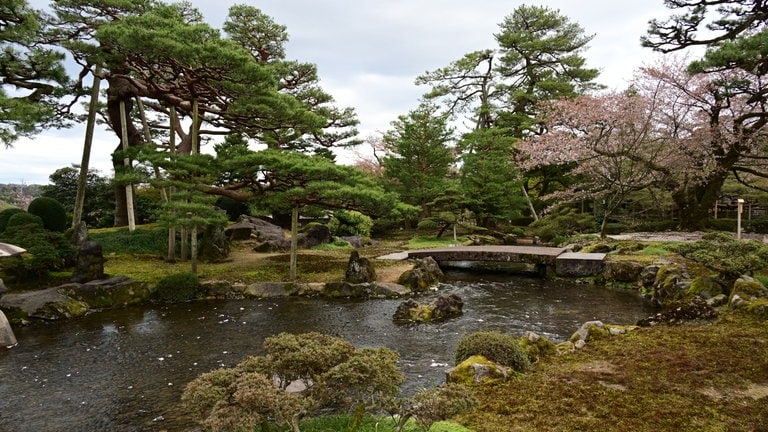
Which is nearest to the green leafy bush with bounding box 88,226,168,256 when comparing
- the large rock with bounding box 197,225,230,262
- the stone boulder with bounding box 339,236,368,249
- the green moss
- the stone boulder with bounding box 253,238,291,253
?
the large rock with bounding box 197,225,230,262

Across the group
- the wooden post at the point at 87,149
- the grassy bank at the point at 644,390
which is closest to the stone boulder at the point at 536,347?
the grassy bank at the point at 644,390

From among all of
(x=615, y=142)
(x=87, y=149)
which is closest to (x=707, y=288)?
(x=615, y=142)

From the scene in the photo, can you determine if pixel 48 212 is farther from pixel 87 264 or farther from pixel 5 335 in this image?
pixel 5 335

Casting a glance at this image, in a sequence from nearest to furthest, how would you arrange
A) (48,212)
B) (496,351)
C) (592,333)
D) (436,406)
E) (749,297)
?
(436,406)
(496,351)
(592,333)
(749,297)
(48,212)

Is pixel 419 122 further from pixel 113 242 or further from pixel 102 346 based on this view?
pixel 102 346

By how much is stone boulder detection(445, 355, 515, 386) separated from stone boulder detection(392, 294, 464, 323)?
344 centimetres

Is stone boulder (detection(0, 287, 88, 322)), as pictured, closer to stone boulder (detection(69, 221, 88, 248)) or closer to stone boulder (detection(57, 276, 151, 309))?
stone boulder (detection(57, 276, 151, 309))

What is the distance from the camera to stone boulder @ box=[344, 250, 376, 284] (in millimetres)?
11062

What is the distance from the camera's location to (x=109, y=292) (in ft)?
32.4

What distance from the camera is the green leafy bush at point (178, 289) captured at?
33.9ft

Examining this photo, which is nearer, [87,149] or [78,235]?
[78,235]

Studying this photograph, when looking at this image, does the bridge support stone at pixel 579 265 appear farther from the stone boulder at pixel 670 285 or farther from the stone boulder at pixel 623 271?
the stone boulder at pixel 670 285

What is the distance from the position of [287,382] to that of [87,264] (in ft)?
30.7

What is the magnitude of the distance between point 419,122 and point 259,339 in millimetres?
17620
